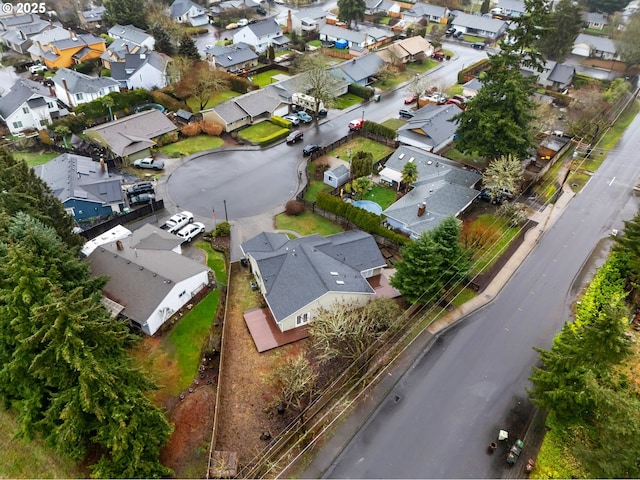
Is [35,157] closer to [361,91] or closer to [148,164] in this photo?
[148,164]

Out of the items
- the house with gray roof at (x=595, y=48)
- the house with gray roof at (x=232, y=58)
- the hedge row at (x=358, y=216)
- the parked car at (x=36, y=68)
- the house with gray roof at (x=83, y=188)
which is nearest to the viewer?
the hedge row at (x=358, y=216)

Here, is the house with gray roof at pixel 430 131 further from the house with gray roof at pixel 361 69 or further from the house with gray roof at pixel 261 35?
the house with gray roof at pixel 261 35

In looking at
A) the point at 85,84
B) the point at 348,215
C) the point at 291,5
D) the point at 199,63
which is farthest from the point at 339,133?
the point at 291,5

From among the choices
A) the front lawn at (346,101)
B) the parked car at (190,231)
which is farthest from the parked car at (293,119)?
the parked car at (190,231)

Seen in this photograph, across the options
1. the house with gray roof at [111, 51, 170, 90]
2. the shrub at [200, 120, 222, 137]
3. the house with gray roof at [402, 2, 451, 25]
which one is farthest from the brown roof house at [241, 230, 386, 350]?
the house with gray roof at [402, 2, 451, 25]

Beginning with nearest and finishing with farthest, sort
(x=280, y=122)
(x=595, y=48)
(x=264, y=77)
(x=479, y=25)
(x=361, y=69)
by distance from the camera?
(x=280, y=122) → (x=361, y=69) → (x=264, y=77) → (x=595, y=48) → (x=479, y=25)

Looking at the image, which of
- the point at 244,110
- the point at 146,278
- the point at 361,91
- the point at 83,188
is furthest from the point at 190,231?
the point at 361,91

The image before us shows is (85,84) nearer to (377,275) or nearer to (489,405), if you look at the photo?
(377,275)
